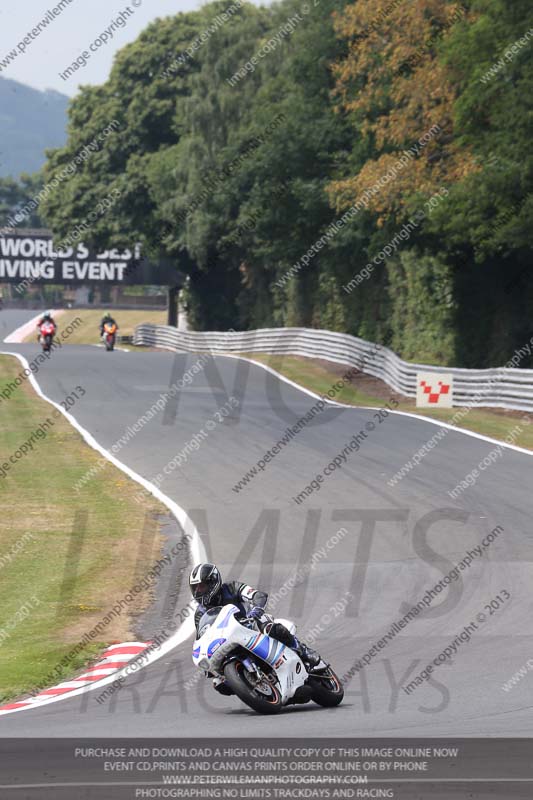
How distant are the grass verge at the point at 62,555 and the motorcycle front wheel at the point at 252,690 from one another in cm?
237

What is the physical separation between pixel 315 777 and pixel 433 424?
18.8 m

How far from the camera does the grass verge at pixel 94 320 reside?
78938 millimetres

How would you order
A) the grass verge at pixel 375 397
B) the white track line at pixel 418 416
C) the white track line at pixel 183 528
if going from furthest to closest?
the grass verge at pixel 375 397 → the white track line at pixel 418 416 → the white track line at pixel 183 528

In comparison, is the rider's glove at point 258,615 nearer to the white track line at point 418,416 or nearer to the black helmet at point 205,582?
the black helmet at point 205,582

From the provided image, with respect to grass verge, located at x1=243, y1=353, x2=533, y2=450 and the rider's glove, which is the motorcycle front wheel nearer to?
the rider's glove

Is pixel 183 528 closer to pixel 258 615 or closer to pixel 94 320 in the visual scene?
pixel 258 615

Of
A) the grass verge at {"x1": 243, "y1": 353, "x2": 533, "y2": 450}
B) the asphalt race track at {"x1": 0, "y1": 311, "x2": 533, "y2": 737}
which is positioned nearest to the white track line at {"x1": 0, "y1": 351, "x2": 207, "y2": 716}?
the asphalt race track at {"x1": 0, "y1": 311, "x2": 533, "y2": 737}

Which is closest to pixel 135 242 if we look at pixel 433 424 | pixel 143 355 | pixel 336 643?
pixel 143 355

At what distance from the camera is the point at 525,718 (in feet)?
24.8

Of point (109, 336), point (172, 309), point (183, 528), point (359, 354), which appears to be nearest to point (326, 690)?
point (183, 528)

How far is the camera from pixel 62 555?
48.2 feet

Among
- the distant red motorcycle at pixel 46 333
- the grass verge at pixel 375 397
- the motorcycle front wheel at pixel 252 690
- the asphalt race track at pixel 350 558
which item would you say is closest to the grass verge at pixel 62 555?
the asphalt race track at pixel 350 558

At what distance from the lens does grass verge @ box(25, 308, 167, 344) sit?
7894cm

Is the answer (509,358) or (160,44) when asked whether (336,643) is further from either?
(160,44)
